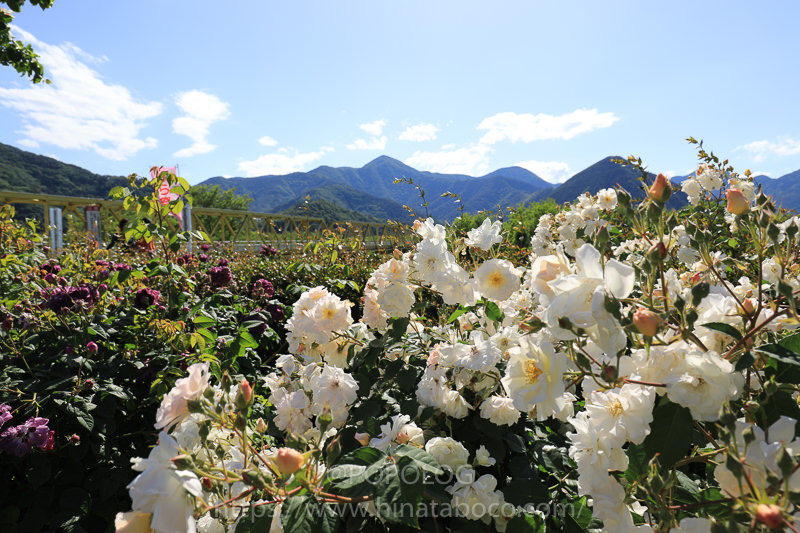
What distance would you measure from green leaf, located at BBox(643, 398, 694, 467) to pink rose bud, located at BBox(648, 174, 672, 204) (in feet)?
1.22

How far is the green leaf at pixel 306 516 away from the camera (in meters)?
0.70

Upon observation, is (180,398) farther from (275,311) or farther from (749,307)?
(275,311)

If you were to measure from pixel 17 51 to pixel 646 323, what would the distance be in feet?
32.8

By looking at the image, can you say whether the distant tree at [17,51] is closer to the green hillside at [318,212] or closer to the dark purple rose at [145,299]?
the green hillside at [318,212]

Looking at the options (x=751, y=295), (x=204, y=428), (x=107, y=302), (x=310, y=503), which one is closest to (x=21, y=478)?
(x=107, y=302)

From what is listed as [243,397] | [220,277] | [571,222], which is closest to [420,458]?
[243,397]

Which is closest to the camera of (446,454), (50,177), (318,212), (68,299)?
(446,454)

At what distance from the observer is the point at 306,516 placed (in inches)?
28.5

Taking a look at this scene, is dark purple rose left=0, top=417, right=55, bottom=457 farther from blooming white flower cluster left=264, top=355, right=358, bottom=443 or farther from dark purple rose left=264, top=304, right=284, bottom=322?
dark purple rose left=264, top=304, right=284, bottom=322

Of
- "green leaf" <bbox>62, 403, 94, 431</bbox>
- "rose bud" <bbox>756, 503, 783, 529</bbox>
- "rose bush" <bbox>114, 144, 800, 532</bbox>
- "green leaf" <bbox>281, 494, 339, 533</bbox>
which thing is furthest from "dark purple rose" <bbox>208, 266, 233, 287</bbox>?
"rose bud" <bbox>756, 503, 783, 529</bbox>

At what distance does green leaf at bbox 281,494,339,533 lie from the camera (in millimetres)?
704

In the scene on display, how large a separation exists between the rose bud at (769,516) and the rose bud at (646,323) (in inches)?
8.9

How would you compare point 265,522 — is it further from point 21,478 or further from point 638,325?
point 21,478

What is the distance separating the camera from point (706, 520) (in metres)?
0.72
